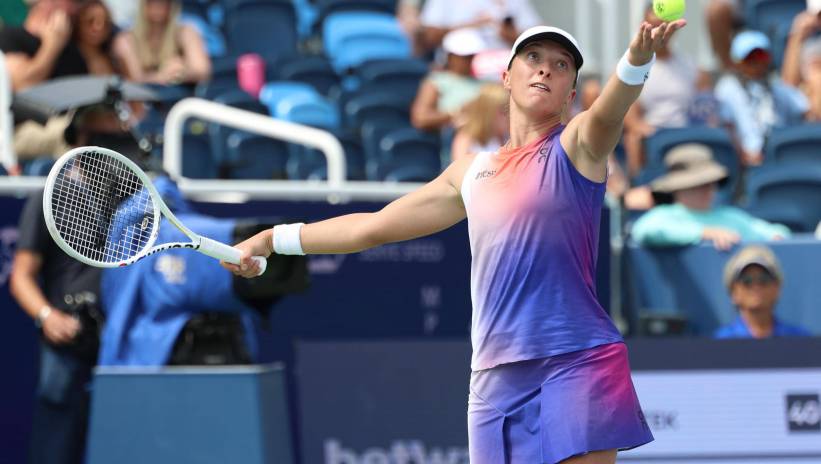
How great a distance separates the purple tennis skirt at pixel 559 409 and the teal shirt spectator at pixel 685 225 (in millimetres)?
3948

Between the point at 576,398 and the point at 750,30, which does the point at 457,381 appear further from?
the point at 750,30

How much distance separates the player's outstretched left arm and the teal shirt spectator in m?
4.08

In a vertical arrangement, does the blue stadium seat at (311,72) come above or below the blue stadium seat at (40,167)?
above

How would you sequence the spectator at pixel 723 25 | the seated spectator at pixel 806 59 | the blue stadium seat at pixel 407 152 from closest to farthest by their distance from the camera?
the blue stadium seat at pixel 407 152 < the seated spectator at pixel 806 59 < the spectator at pixel 723 25

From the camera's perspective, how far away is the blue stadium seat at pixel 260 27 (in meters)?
12.5

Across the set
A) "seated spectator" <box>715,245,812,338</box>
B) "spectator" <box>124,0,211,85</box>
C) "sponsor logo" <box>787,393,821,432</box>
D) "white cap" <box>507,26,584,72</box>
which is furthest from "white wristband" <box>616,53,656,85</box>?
"spectator" <box>124,0,211,85</box>

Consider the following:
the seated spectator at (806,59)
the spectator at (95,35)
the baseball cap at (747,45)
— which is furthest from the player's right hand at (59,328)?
the seated spectator at (806,59)

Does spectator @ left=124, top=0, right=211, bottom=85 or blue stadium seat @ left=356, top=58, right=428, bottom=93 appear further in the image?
blue stadium seat @ left=356, top=58, right=428, bottom=93

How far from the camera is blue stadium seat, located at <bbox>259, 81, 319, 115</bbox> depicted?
1088 cm

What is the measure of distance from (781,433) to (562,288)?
A: 2814mm

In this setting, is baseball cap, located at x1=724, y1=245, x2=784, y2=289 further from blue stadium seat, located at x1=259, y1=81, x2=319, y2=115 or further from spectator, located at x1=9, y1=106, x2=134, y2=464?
blue stadium seat, located at x1=259, y1=81, x2=319, y2=115

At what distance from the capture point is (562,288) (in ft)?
13.9

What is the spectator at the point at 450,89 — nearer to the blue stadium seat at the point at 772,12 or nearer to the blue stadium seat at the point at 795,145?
the blue stadium seat at the point at 795,145

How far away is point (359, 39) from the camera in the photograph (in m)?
12.6
